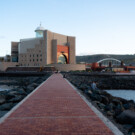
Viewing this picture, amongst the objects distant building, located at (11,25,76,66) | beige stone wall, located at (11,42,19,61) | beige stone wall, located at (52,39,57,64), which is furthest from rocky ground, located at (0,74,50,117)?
beige stone wall, located at (11,42,19,61)

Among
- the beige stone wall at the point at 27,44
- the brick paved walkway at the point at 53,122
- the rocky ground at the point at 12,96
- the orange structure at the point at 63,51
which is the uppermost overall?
the beige stone wall at the point at 27,44

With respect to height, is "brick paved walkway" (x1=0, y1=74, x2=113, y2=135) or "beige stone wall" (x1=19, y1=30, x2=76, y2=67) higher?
"beige stone wall" (x1=19, y1=30, x2=76, y2=67)

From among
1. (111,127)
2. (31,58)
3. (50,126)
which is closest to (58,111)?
(50,126)

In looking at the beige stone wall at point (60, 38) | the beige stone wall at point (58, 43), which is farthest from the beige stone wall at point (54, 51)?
the beige stone wall at point (60, 38)

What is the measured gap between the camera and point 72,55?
7188 centimetres

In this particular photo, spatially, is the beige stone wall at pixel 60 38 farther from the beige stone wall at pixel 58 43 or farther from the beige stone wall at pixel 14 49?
the beige stone wall at pixel 14 49

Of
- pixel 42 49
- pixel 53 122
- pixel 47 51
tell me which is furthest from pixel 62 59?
pixel 53 122

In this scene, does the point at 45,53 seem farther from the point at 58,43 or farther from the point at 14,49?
the point at 14,49

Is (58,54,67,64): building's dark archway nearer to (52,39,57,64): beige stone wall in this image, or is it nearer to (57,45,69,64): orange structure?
(57,45,69,64): orange structure

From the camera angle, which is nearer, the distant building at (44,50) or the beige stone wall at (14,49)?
the distant building at (44,50)

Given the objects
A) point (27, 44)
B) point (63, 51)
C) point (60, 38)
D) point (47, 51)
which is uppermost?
point (60, 38)

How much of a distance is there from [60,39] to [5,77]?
2883 centimetres

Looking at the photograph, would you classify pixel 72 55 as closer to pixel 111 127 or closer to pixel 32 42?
pixel 32 42

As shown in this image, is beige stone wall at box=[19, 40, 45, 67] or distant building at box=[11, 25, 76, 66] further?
beige stone wall at box=[19, 40, 45, 67]
